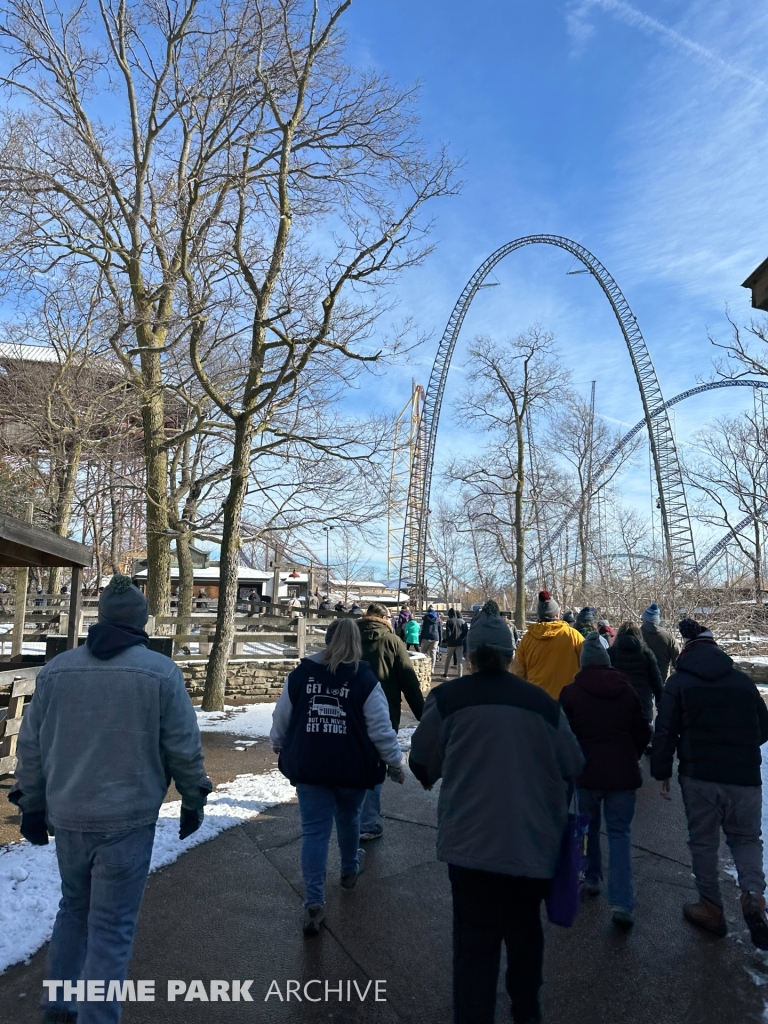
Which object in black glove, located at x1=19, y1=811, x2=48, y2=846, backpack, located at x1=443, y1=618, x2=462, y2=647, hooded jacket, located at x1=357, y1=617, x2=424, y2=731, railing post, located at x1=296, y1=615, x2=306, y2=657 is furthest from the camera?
backpack, located at x1=443, y1=618, x2=462, y2=647

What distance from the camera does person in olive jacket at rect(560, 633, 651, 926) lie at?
3.86 m

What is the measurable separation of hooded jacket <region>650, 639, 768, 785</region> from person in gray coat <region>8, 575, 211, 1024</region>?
2.59m

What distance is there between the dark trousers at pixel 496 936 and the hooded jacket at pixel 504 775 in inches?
3.5

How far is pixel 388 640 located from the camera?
4.96m

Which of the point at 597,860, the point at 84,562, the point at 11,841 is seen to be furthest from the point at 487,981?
the point at 84,562

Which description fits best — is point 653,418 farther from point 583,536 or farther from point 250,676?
point 250,676

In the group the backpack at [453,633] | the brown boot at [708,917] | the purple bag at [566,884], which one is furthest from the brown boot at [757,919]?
the backpack at [453,633]

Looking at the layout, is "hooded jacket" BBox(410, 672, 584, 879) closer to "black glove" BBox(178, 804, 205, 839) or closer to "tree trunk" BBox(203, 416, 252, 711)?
"black glove" BBox(178, 804, 205, 839)

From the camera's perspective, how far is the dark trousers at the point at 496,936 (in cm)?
251

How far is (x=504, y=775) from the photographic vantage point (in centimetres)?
265

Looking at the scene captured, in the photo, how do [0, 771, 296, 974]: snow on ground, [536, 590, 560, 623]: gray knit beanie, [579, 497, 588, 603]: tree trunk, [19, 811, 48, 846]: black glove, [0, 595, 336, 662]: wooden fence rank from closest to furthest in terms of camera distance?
[19, 811, 48, 846]: black glove → [0, 771, 296, 974]: snow on ground → [536, 590, 560, 623]: gray knit beanie → [0, 595, 336, 662]: wooden fence → [579, 497, 588, 603]: tree trunk

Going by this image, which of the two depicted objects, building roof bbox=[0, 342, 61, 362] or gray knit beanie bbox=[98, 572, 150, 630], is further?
building roof bbox=[0, 342, 61, 362]

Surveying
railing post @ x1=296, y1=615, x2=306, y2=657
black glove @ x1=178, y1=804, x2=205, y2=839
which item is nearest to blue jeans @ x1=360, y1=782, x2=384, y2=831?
black glove @ x1=178, y1=804, x2=205, y2=839

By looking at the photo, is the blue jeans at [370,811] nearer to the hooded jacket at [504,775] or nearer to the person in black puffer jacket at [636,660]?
the person in black puffer jacket at [636,660]
